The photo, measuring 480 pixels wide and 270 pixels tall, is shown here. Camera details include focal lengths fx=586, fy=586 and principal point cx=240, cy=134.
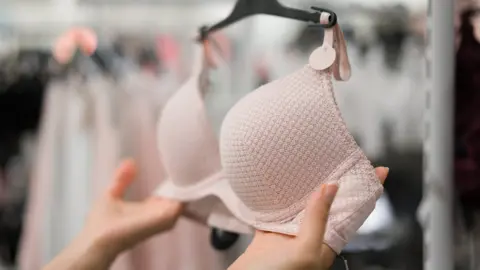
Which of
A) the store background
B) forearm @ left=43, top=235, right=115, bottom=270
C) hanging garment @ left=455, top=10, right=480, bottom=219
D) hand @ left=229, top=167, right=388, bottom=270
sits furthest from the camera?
the store background

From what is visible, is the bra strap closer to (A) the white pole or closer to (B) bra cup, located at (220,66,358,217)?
(B) bra cup, located at (220,66,358,217)

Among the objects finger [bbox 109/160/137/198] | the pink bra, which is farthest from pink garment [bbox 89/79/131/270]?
the pink bra

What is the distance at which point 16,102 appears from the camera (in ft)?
4.57

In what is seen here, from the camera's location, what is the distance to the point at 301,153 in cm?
54

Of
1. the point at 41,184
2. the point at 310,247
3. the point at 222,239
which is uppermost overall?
the point at 310,247

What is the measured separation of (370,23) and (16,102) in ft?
2.74

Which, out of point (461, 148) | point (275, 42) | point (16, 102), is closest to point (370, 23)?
point (275, 42)

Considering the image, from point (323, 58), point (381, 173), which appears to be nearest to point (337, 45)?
point (323, 58)

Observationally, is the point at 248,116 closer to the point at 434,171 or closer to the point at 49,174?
the point at 434,171

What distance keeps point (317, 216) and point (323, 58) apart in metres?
0.15

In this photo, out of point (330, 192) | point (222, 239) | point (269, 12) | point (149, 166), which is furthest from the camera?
point (149, 166)

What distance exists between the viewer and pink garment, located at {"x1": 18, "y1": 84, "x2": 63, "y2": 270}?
3.70 feet

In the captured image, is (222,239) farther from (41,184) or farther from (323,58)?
(41,184)

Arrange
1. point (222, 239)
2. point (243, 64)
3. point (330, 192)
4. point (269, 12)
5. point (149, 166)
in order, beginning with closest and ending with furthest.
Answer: point (330, 192) → point (269, 12) → point (222, 239) → point (149, 166) → point (243, 64)
